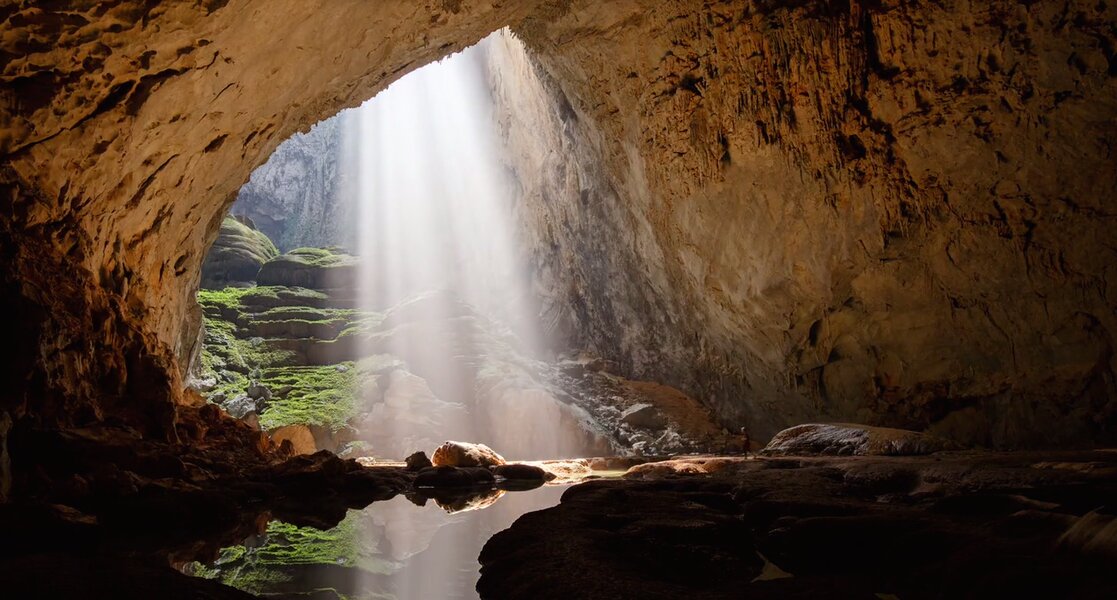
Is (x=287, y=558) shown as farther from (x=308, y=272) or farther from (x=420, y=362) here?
(x=308, y=272)

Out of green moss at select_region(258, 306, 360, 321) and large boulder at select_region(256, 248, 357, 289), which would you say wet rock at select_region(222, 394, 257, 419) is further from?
large boulder at select_region(256, 248, 357, 289)

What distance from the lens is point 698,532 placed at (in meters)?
3.86

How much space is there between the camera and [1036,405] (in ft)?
37.6

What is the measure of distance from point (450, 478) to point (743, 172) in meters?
8.92

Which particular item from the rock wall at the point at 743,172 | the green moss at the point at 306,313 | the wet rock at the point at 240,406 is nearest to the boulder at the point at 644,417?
the rock wall at the point at 743,172

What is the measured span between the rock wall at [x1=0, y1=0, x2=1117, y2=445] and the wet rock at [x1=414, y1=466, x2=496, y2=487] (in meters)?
3.80

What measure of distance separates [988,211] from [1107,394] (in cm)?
370

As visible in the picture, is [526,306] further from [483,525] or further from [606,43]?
[483,525]

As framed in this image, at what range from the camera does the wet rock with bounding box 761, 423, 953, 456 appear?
32.2ft

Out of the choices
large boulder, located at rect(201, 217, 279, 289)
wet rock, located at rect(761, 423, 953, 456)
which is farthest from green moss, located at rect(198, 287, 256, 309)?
wet rock, located at rect(761, 423, 953, 456)

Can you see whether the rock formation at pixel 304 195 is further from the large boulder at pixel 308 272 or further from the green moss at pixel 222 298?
the green moss at pixel 222 298

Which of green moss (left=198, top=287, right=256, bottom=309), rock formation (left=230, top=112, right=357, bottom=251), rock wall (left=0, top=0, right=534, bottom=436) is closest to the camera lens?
rock wall (left=0, top=0, right=534, bottom=436)

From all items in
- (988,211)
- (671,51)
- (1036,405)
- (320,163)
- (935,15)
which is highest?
(320,163)

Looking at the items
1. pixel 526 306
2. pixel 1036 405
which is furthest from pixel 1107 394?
pixel 526 306
